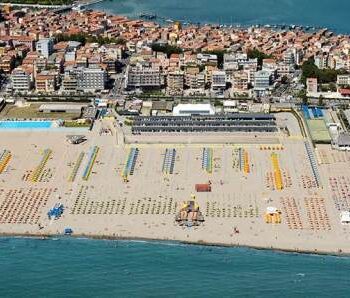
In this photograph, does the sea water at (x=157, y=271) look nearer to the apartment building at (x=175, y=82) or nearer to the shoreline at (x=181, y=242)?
the shoreline at (x=181, y=242)

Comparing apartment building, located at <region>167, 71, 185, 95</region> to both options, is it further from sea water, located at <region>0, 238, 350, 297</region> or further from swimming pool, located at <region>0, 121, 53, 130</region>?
sea water, located at <region>0, 238, 350, 297</region>

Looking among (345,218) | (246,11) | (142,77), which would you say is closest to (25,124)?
(142,77)

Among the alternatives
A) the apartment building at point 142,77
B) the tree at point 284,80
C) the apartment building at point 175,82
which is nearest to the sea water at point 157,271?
the apartment building at point 142,77

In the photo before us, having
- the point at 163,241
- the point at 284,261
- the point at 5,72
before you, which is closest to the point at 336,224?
the point at 284,261

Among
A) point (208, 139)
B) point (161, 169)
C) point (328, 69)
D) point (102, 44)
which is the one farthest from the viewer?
point (102, 44)

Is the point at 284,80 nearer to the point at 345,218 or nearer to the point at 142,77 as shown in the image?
the point at 142,77

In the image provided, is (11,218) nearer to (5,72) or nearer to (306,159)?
(306,159)
